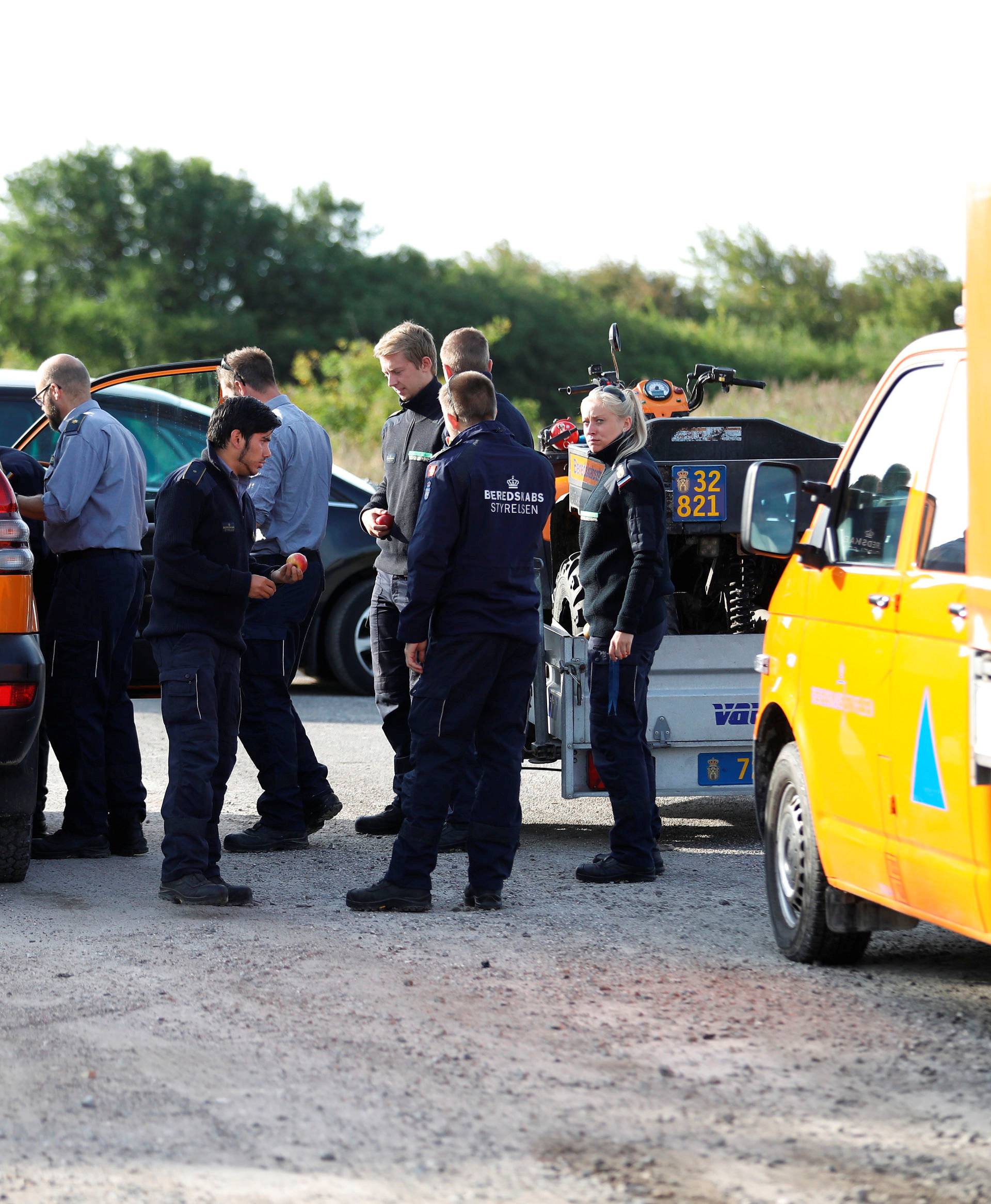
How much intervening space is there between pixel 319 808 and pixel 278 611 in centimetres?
93

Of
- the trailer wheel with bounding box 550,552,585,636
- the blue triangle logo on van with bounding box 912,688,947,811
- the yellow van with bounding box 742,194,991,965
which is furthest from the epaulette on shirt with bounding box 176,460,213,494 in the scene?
the blue triangle logo on van with bounding box 912,688,947,811

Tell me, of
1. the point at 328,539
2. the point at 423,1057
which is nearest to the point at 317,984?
the point at 423,1057

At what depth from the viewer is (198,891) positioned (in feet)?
19.5

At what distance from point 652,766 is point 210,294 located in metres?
45.7

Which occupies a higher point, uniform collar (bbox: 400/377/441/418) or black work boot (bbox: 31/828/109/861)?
uniform collar (bbox: 400/377/441/418)

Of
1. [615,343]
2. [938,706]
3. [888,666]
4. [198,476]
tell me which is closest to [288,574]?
[198,476]

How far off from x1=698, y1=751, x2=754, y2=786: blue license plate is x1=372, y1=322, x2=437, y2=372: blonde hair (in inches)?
80.1

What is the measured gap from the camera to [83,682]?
6.84m

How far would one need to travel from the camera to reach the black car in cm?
899

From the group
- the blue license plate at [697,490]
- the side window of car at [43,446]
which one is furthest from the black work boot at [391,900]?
the side window of car at [43,446]

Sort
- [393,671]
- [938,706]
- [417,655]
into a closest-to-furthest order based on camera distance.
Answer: [938,706]
[417,655]
[393,671]

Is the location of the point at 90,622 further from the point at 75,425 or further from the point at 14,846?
the point at 14,846

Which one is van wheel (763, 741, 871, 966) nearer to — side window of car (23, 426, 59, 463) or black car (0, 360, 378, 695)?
black car (0, 360, 378, 695)

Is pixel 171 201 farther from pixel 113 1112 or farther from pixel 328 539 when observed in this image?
pixel 113 1112
